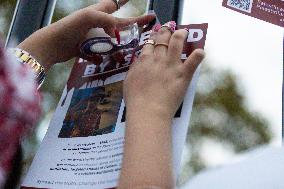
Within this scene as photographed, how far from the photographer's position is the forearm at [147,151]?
2.12 ft

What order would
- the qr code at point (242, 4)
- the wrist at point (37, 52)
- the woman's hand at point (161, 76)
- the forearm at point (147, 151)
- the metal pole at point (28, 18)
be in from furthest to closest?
the metal pole at point (28, 18) < the qr code at point (242, 4) < the wrist at point (37, 52) < the woman's hand at point (161, 76) < the forearm at point (147, 151)

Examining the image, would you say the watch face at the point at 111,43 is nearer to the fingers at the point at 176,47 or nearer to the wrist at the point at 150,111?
the fingers at the point at 176,47

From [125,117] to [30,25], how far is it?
27.8 inches

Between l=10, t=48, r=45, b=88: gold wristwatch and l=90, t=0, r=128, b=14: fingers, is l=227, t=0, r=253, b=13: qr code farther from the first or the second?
l=10, t=48, r=45, b=88: gold wristwatch

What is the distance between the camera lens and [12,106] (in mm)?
702

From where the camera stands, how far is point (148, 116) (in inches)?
28.8

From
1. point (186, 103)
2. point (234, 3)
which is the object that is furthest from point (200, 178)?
point (234, 3)

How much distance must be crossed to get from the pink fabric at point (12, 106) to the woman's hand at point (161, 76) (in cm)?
16

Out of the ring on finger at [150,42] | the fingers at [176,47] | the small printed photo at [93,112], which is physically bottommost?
the small printed photo at [93,112]

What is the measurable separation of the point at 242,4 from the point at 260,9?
0.05m

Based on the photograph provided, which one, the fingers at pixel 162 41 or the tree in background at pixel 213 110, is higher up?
the fingers at pixel 162 41

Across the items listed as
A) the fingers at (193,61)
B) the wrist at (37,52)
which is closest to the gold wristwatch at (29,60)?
the wrist at (37,52)

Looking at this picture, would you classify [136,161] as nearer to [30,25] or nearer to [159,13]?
[159,13]

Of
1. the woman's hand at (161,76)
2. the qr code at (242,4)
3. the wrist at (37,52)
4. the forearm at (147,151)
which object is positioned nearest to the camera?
the forearm at (147,151)
